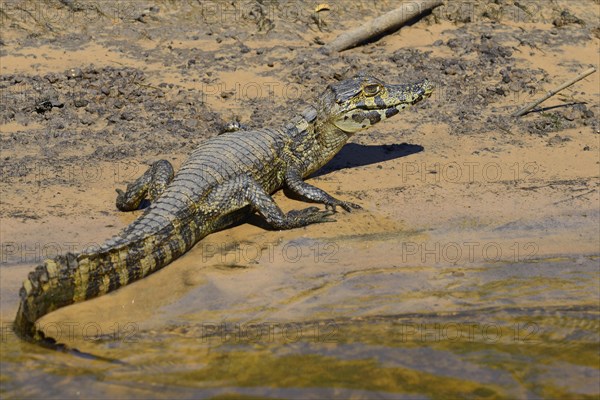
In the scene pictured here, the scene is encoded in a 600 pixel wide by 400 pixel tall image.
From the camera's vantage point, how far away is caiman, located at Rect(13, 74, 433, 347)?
606 cm

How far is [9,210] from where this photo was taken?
296 inches

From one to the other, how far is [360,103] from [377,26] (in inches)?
88.2

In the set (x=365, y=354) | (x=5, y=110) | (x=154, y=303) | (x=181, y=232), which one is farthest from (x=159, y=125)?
(x=365, y=354)

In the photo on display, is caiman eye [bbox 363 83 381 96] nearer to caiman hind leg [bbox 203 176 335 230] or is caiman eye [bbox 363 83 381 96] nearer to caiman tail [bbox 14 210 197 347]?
caiman hind leg [bbox 203 176 335 230]

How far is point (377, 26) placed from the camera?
33.6ft

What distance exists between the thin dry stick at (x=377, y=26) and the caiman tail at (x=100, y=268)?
155 inches

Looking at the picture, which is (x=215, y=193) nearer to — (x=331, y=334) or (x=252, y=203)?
(x=252, y=203)

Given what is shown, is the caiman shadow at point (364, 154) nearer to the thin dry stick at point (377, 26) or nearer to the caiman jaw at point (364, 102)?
the caiman jaw at point (364, 102)

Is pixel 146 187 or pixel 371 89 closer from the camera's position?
pixel 146 187

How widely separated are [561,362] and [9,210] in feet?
14.7

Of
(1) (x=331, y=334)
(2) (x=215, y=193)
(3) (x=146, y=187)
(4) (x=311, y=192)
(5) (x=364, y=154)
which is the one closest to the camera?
(1) (x=331, y=334)

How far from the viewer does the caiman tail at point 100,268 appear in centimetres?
581

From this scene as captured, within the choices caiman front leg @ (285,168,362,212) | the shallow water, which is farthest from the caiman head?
the shallow water

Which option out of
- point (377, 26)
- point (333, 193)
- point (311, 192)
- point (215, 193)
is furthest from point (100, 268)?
point (377, 26)
